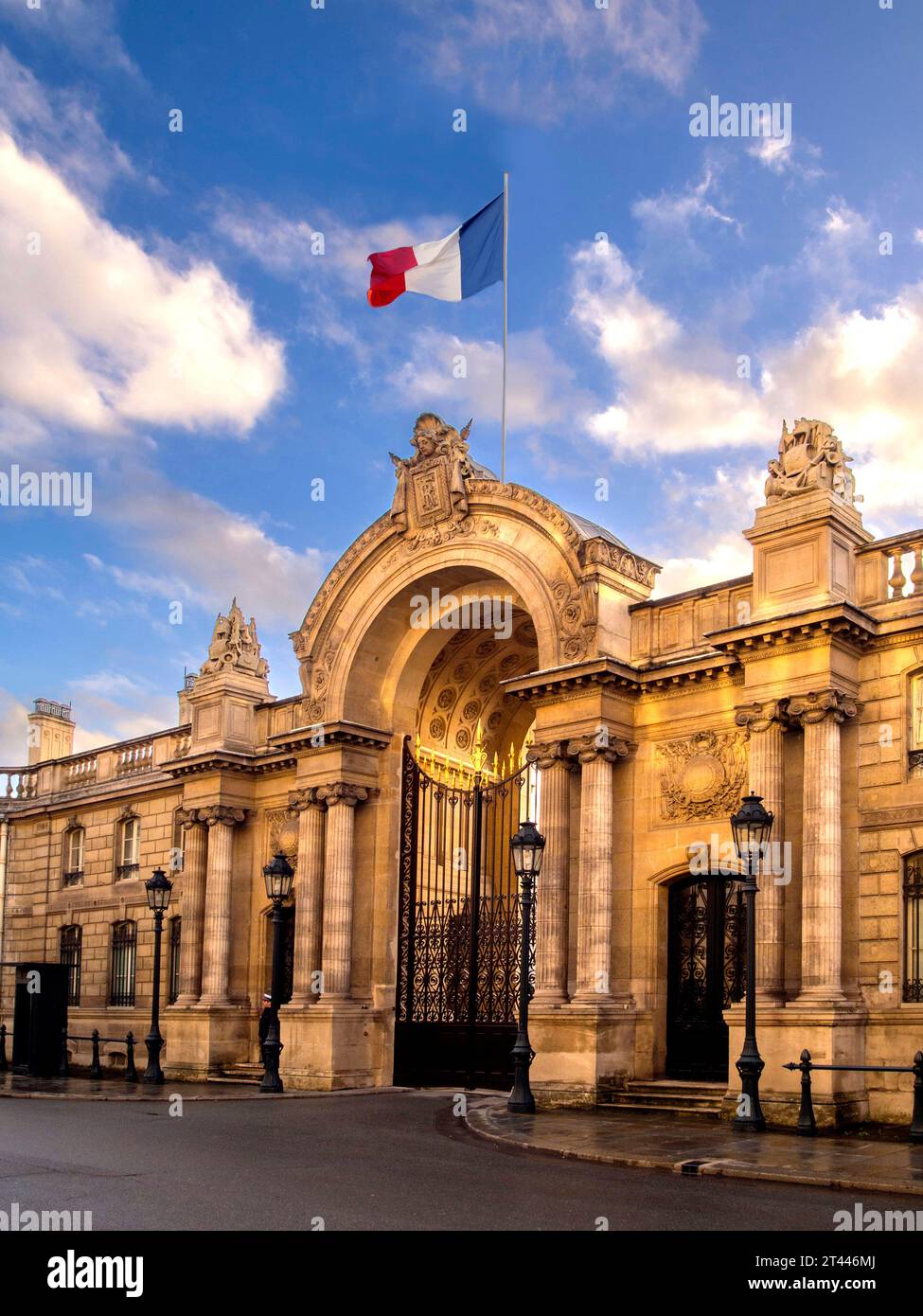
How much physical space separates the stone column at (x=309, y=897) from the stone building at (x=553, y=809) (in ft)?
0.20

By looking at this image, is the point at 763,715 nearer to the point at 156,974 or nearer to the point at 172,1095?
the point at 172,1095

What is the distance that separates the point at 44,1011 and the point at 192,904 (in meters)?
3.86

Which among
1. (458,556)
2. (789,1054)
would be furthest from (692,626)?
(789,1054)

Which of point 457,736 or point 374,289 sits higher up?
point 374,289

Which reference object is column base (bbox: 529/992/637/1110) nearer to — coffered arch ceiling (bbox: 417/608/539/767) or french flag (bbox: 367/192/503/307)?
coffered arch ceiling (bbox: 417/608/539/767)

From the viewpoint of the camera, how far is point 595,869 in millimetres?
A: 22844

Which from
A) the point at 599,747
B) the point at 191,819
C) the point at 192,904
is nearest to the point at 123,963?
the point at 192,904

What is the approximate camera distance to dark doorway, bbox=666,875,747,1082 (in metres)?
22.1

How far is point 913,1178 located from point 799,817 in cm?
798

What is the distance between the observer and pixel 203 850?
31.8m

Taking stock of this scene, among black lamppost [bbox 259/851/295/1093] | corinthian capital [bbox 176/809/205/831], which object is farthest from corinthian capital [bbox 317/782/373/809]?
corinthian capital [bbox 176/809/205/831]

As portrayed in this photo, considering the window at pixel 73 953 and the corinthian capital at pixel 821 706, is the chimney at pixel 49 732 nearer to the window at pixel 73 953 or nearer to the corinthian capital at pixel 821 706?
the window at pixel 73 953

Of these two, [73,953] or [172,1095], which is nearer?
[172,1095]

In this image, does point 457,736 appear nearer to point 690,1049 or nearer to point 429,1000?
point 429,1000
